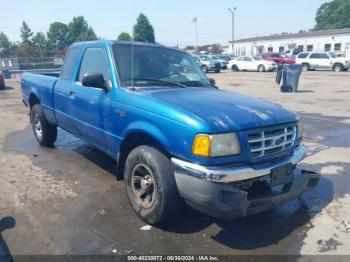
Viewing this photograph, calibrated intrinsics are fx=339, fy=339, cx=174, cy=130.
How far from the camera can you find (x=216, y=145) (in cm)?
305

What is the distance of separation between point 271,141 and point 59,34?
344 ft

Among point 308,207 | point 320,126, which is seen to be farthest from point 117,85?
point 320,126

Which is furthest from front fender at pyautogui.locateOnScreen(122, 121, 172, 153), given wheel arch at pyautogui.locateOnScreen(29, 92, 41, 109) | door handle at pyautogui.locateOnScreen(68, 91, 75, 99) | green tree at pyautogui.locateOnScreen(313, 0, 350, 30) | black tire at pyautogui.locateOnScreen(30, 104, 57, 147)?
green tree at pyautogui.locateOnScreen(313, 0, 350, 30)

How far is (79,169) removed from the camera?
5.42 meters

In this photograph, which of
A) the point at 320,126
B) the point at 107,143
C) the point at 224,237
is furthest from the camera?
the point at 320,126

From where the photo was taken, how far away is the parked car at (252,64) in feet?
106

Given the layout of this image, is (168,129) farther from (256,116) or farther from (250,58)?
(250,58)

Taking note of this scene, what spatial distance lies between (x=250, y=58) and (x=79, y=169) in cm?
3062

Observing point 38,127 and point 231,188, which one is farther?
point 38,127

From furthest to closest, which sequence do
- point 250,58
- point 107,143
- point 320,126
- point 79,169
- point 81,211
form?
point 250,58 → point 320,126 → point 79,169 → point 107,143 → point 81,211

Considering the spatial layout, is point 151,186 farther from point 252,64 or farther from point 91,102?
point 252,64

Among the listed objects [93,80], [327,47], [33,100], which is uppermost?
[327,47]

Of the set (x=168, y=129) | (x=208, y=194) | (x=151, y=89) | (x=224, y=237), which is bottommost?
(x=224, y=237)

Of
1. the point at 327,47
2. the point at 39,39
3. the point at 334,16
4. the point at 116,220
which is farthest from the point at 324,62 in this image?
the point at 39,39
